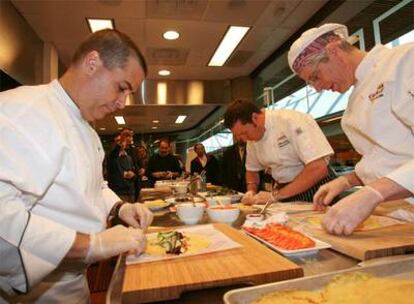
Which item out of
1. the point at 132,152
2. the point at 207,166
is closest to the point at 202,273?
the point at 132,152

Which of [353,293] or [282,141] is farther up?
[282,141]

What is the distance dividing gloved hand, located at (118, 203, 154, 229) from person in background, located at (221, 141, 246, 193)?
2.86m

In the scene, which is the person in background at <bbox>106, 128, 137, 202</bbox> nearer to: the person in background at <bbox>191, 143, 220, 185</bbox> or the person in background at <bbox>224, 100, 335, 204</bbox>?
the person in background at <bbox>191, 143, 220, 185</bbox>

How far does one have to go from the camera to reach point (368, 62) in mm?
1263

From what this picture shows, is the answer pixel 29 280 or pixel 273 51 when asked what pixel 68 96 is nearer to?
pixel 29 280

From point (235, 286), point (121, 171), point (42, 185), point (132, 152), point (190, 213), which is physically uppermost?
point (132, 152)

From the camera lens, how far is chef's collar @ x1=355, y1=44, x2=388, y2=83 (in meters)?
1.25

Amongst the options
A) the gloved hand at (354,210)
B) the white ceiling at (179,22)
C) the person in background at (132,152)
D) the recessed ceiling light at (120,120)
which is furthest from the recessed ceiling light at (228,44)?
the recessed ceiling light at (120,120)

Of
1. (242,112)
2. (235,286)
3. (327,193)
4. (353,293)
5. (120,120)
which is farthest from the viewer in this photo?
(120,120)

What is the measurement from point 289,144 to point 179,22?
213 cm

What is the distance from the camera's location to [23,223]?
0.73 meters

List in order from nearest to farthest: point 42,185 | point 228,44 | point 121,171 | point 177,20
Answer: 1. point 42,185
2. point 177,20
3. point 228,44
4. point 121,171

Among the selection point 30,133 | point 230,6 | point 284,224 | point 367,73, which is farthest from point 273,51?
point 30,133

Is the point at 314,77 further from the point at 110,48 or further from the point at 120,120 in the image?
the point at 120,120
